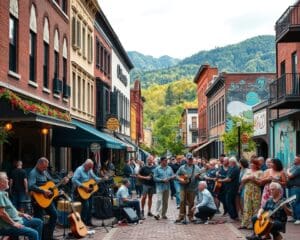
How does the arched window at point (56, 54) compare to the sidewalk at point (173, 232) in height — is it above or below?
above

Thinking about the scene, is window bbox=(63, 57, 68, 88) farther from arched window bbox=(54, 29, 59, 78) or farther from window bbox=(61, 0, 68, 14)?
window bbox=(61, 0, 68, 14)

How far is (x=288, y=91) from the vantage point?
26.7m

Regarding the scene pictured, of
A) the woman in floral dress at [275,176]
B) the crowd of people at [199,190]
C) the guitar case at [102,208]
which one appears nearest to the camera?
the crowd of people at [199,190]

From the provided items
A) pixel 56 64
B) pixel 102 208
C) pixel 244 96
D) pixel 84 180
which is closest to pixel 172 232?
pixel 102 208

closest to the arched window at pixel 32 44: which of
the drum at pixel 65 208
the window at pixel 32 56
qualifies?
→ the window at pixel 32 56

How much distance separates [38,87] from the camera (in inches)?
929

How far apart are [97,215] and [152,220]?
2.22 m

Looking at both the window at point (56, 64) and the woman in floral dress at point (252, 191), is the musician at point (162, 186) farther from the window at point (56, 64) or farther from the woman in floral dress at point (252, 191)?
the window at point (56, 64)

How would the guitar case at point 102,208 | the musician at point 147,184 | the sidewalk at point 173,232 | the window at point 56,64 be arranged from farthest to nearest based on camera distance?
the window at point 56,64
the musician at point 147,184
the guitar case at point 102,208
the sidewalk at point 173,232

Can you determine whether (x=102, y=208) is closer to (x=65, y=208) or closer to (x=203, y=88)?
(x=65, y=208)

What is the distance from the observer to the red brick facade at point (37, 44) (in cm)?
1877

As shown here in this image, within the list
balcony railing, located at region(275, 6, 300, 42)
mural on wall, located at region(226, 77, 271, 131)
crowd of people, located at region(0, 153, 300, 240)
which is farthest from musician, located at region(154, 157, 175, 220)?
mural on wall, located at region(226, 77, 271, 131)

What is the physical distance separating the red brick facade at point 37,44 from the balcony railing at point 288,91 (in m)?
8.85

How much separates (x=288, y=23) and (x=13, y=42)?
10002 millimetres
